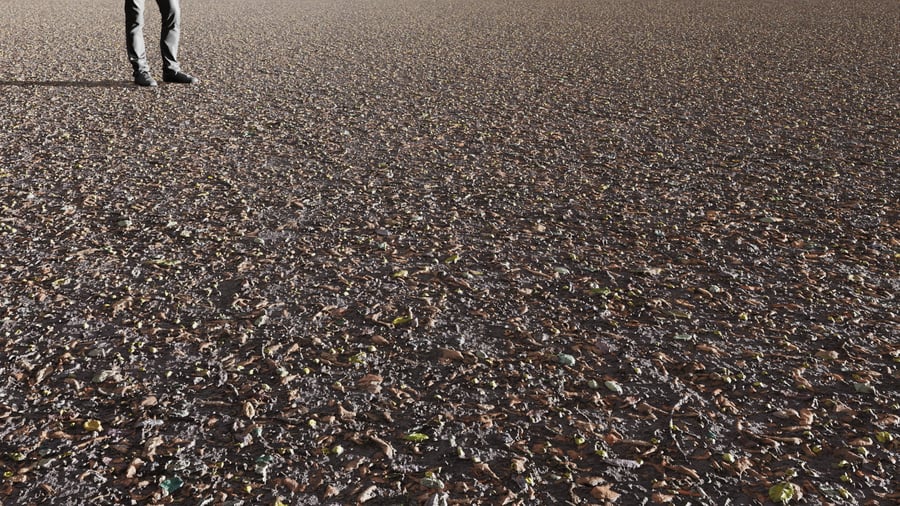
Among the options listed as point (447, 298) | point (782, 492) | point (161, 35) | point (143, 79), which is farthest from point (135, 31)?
point (782, 492)

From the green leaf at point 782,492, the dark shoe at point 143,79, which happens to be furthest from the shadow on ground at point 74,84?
the green leaf at point 782,492

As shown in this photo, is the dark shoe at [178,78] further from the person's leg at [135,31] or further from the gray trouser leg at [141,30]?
A: the person's leg at [135,31]

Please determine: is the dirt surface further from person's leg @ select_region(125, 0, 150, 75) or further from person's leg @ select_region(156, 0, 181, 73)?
person's leg @ select_region(156, 0, 181, 73)

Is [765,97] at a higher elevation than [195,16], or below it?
higher

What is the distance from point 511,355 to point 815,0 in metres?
10.7

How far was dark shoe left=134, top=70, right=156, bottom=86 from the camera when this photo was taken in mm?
4887

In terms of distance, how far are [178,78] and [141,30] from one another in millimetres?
472

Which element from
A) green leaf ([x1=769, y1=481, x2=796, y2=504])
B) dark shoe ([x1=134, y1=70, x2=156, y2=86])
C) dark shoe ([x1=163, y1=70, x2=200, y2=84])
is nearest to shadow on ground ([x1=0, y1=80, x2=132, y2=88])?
dark shoe ([x1=134, y1=70, x2=156, y2=86])

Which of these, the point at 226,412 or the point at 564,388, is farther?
the point at 564,388

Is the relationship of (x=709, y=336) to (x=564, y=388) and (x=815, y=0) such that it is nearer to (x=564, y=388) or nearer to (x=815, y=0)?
(x=564, y=388)

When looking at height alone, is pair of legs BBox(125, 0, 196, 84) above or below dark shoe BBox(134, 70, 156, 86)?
above

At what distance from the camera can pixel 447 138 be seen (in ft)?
12.6

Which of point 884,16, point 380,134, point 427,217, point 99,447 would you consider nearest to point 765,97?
point 380,134

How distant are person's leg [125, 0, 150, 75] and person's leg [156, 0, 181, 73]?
132 mm
